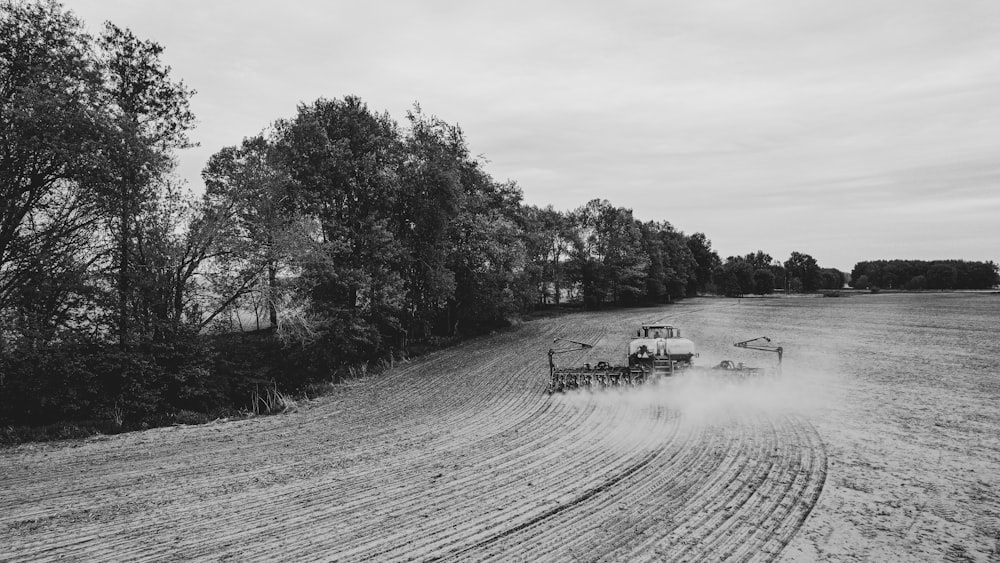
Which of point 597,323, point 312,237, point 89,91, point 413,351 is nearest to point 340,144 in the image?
point 312,237

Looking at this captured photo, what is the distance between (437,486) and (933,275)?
531 ft

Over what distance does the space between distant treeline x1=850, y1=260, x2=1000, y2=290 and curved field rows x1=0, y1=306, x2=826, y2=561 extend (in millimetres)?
149832

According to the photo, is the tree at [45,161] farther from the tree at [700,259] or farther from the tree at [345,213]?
the tree at [700,259]

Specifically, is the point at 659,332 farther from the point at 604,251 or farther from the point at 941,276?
the point at 941,276

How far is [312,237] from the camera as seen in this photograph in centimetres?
2286

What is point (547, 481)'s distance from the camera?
9961 mm

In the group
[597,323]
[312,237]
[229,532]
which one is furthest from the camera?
[597,323]

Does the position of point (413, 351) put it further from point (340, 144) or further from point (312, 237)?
point (340, 144)

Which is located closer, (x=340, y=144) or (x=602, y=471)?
(x=602, y=471)

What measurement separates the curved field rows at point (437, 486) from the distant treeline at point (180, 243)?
332cm

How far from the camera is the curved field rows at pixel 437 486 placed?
7656mm

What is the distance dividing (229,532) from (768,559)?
28.3 ft

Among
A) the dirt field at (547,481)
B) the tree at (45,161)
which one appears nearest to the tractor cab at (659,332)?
the dirt field at (547,481)

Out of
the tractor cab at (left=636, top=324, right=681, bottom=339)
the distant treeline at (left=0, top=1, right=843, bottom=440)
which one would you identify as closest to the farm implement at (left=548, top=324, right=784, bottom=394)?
the tractor cab at (left=636, top=324, right=681, bottom=339)
